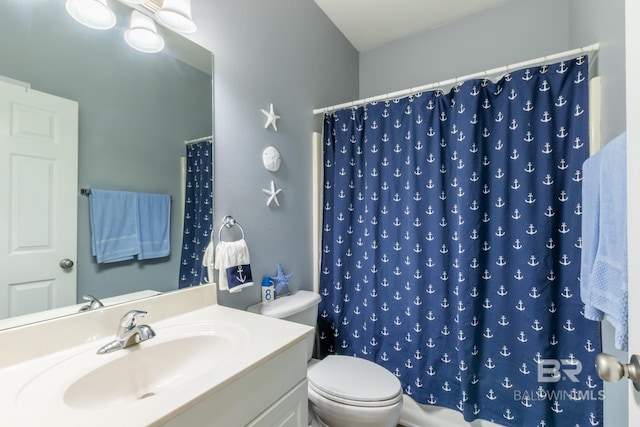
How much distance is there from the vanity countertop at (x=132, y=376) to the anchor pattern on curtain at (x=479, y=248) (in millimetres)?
920

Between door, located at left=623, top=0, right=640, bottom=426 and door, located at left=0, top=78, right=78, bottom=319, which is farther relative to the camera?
door, located at left=0, top=78, right=78, bottom=319

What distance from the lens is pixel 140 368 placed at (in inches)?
31.6

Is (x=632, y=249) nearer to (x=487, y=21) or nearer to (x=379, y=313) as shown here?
(x=379, y=313)

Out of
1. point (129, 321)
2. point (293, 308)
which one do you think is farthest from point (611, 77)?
point (129, 321)

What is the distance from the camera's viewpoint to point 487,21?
1930 mm

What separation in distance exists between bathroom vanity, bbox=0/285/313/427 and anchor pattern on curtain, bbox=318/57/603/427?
2.96 ft

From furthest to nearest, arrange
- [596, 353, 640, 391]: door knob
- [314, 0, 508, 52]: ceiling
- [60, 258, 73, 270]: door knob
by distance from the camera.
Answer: [314, 0, 508, 52]: ceiling
[60, 258, 73, 270]: door knob
[596, 353, 640, 391]: door knob

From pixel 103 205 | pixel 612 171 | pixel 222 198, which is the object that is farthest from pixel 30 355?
pixel 612 171

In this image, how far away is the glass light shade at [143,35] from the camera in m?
1.00

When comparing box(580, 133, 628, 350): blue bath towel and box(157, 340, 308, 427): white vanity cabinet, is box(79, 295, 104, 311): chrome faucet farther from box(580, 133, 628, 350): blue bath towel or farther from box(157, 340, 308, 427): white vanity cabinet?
box(580, 133, 628, 350): blue bath towel

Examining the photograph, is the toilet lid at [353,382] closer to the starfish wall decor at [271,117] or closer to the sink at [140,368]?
the sink at [140,368]

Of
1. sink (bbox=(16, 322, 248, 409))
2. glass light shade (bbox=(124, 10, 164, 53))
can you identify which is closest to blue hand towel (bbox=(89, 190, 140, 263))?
sink (bbox=(16, 322, 248, 409))

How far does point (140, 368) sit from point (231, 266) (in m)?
0.48

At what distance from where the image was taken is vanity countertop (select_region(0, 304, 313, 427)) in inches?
20.1
